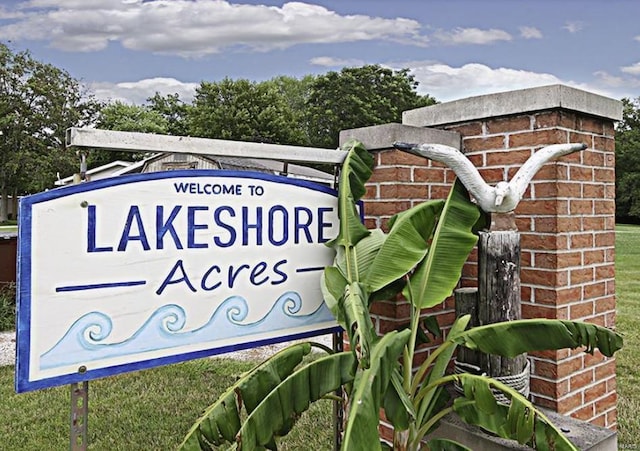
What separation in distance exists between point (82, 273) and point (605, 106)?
2858mm

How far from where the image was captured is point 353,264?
267 centimetres

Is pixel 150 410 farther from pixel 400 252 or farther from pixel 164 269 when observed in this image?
pixel 400 252

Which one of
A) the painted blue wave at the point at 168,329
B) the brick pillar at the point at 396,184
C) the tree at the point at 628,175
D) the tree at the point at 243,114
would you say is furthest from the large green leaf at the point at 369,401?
the tree at the point at 628,175

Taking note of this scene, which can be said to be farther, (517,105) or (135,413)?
(135,413)

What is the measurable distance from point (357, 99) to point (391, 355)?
3289 centimetres

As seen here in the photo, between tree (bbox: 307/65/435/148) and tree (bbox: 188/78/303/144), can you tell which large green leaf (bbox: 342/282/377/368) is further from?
tree (bbox: 307/65/435/148)

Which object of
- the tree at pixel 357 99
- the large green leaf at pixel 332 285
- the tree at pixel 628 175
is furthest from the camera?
the tree at pixel 628 175

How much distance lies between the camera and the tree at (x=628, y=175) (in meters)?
38.3

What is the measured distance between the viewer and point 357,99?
3400 cm

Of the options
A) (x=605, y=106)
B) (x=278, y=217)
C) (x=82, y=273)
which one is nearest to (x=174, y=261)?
(x=82, y=273)

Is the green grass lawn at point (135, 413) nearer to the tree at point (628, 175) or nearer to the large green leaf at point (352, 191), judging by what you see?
the large green leaf at point (352, 191)

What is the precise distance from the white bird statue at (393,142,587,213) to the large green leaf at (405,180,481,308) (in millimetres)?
86

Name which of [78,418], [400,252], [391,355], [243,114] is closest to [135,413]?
[78,418]

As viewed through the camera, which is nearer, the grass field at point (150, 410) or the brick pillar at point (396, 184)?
the brick pillar at point (396, 184)
